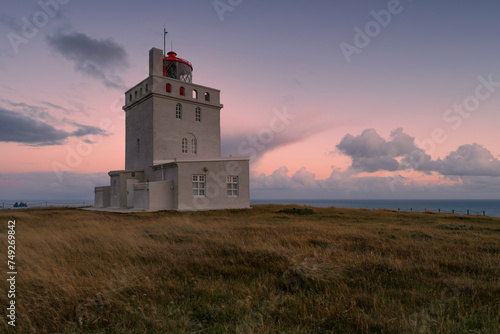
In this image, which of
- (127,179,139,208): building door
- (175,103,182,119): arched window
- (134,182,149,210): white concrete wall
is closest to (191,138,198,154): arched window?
(175,103,182,119): arched window

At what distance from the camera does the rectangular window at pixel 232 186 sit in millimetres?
26531

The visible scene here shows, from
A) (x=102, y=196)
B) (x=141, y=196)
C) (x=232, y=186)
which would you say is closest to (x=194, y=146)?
(x=232, y=186)

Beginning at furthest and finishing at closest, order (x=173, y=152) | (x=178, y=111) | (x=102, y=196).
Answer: (x=102, y=196), (x=178, y=111), (x=173, y=152)

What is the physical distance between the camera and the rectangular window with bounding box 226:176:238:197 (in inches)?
1045

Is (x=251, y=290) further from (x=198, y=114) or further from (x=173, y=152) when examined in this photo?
(x=198, y=114)

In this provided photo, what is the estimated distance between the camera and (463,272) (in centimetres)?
547

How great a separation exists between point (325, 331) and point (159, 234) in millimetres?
7663

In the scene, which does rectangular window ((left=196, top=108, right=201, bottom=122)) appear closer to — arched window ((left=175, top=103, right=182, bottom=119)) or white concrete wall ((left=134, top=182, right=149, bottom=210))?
arched window ((left=175, top=103, right=182, bottom=119))

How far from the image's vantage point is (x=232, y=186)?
2667cm

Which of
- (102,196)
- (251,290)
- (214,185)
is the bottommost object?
(251,290)

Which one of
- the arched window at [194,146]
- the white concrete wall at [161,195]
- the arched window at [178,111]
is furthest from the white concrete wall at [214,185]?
the arched window at [178,111]

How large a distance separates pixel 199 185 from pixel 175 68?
1596cm

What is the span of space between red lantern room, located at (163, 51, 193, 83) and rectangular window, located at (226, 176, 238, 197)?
14.5 metres

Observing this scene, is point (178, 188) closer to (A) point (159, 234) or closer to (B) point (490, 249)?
(A) point (159, 234)
